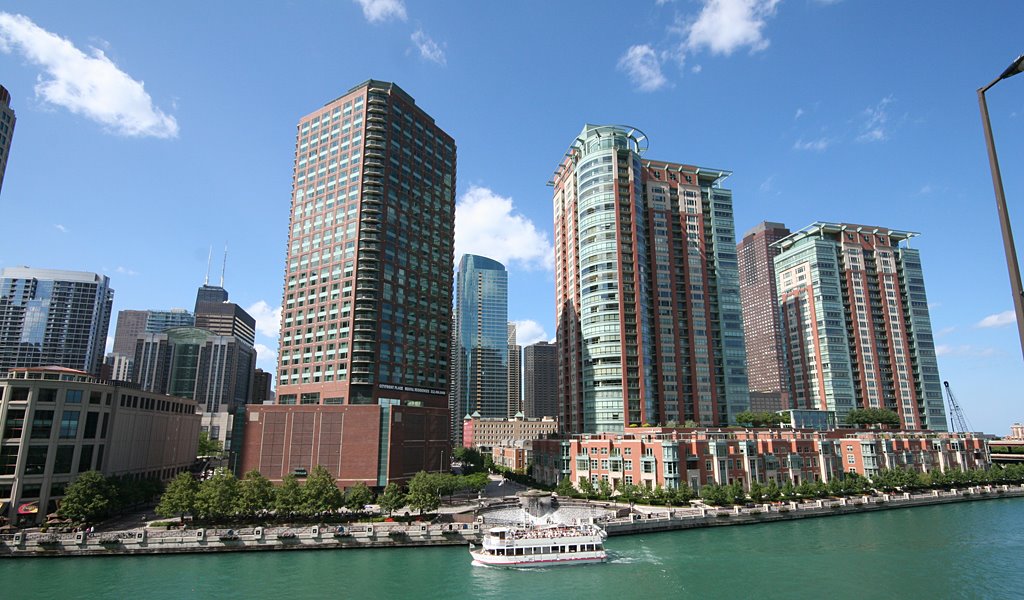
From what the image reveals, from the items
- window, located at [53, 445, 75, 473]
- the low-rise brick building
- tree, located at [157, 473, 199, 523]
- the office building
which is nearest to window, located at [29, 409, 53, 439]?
the office building

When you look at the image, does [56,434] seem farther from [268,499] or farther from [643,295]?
[643,295]

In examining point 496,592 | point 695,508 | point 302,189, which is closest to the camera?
point 496,592

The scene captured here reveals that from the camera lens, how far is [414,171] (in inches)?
6270

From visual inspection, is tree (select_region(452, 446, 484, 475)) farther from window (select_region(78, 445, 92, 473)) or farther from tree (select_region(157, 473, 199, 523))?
window (select_region(78, 445, 92, 473))

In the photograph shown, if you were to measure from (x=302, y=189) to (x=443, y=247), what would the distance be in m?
42.7

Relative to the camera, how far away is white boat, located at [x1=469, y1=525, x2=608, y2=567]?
82.9 metres

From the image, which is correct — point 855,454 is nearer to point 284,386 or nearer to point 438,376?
point 438,376

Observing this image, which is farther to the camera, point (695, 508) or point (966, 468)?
point (966, 468)

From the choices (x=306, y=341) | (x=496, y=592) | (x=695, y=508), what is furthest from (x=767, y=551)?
(x=306, y=341)

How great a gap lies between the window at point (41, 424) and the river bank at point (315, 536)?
19.3 meters

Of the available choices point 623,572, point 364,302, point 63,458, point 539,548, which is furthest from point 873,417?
point 63,458

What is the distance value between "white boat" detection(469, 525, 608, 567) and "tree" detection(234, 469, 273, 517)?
41.0 m

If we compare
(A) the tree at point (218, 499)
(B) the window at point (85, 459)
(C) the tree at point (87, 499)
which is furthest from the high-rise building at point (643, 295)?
(B) the window at point (85, 459)

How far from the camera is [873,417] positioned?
7106 inches
